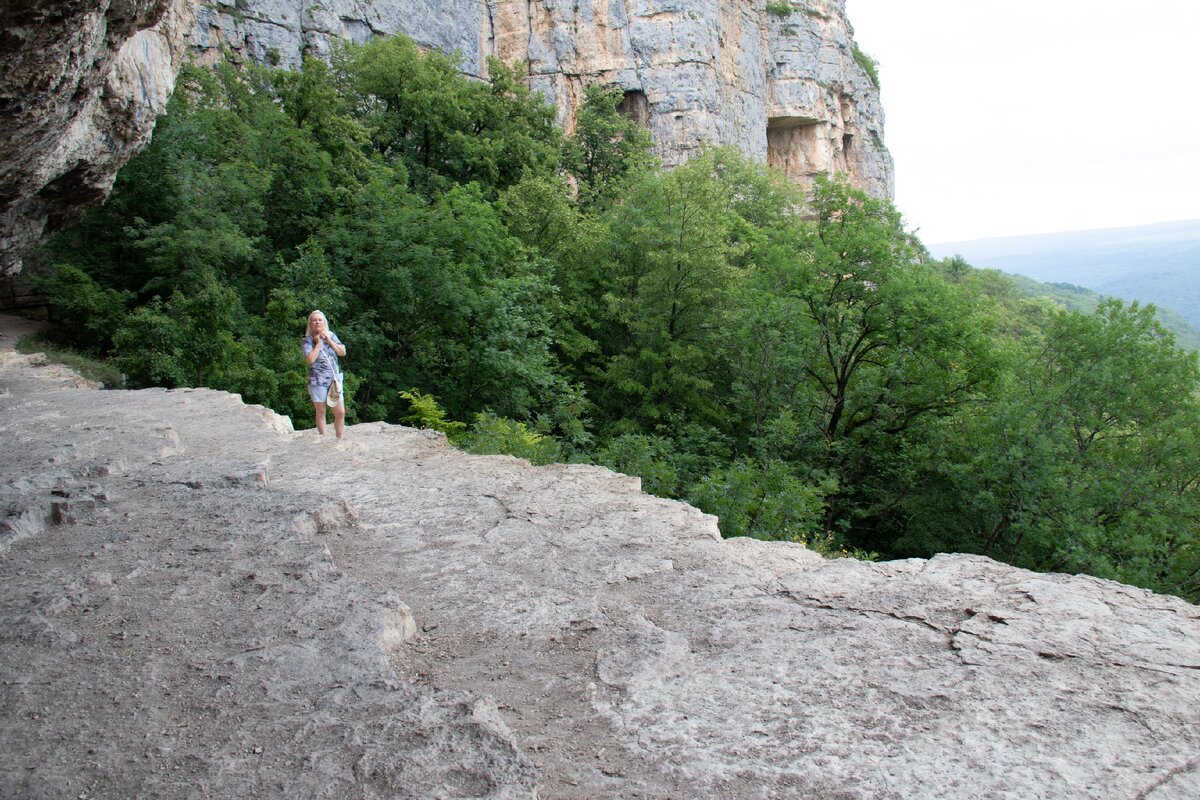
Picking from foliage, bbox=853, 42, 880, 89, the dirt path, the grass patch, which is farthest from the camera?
foliage, bbox=853, 42, 880, 89

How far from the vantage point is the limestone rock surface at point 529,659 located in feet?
9.30

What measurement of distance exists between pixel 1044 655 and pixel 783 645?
1239 mm

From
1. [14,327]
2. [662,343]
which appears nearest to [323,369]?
[662,343]

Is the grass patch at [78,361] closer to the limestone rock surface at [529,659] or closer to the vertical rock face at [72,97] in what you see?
the vertical rock face at [72,97]

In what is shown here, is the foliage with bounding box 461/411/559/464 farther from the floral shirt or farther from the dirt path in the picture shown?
the dirt path

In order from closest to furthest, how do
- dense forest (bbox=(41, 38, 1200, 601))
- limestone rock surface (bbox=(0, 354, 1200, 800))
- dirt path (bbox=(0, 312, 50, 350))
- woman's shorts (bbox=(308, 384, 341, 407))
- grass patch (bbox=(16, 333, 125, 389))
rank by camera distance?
1. limestone rock surface (bbox=(0, 354, 1200, 800))
2. woman's shorts (bbox=(308, 384, 341, 407))
3. grass patch (bbox=(16, 333, 125, 389))
4. dense forest (bbox=(41, 38, 1200, 601))
5. dirt path (bbox=(0, 312, 50, 350))

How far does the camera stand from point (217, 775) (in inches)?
105

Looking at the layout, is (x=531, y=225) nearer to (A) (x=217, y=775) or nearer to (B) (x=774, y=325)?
(B) (x=774, y=325)

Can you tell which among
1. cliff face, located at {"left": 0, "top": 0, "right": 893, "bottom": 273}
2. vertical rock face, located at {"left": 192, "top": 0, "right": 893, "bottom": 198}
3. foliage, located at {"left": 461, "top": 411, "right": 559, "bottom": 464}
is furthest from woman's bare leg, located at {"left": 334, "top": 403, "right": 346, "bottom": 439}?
vertical rock face, located at {"left": 192, "top": 0, "right": 893, "bottom": 198}

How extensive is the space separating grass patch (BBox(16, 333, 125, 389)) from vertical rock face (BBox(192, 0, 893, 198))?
42.1 ft

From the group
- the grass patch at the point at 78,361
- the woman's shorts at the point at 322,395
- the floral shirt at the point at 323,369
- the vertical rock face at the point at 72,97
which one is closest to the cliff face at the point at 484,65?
the vertical rock face at the point at 72,97

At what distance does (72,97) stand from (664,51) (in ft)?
101

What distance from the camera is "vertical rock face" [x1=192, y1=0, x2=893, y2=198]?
24531mm

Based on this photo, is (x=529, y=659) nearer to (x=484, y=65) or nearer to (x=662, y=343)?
(x=662, y=343)
